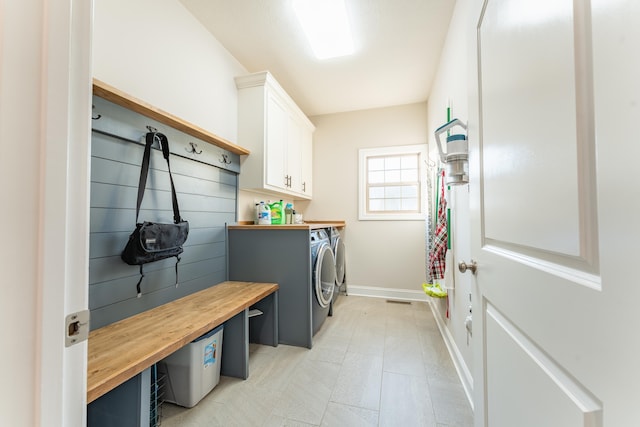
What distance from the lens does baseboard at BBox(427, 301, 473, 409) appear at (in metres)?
1.49

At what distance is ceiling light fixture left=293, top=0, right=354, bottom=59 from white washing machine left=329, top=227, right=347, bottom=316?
1.85m

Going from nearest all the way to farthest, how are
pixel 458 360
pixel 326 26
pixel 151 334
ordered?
pixel 151 334, pixel 458 360, pixel 326 26

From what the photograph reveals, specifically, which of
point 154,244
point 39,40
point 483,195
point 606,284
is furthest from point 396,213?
point 39,40

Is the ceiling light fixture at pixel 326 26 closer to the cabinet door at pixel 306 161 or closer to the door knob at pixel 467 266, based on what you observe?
the cabinet door at pixel 306 161

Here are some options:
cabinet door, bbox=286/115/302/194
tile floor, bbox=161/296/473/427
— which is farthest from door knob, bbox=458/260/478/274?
cabinet door, bbox=286/115/302/194

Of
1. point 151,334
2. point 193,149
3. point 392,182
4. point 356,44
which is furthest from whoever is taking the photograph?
point 392,182

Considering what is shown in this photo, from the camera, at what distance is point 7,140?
37 cm

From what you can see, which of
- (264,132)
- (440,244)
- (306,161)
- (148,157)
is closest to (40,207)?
(148,157)

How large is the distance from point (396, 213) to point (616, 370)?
3255mm

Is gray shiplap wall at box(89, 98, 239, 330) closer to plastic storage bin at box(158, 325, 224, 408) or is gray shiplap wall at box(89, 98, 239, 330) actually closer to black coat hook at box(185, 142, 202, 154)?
black coat hook at box(185, 142, 202, 154)

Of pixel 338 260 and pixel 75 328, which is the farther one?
pixel 338 260

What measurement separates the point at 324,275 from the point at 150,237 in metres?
1.52

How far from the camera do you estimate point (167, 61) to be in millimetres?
1755

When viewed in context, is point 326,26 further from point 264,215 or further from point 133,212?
point 133,212
